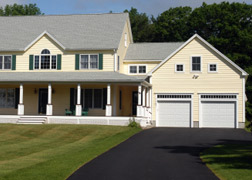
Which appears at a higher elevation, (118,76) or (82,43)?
(82,43)

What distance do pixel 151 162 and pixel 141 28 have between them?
149 ft

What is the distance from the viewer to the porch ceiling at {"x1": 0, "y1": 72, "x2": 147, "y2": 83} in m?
27.3

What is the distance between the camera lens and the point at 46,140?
70.1 feet

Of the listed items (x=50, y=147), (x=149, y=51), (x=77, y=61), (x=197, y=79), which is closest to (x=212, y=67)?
(x=197, y=79)

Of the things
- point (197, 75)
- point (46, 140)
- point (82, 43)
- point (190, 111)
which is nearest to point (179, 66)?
point (197, 75)

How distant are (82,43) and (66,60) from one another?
6.12 feet

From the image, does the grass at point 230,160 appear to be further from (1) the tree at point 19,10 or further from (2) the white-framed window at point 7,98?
(1) the tree at point 19,10

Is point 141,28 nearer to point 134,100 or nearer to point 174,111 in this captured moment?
point 134,100

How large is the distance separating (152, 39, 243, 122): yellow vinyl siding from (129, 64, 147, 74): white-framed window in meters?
3.54

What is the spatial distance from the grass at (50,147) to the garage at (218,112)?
645 cm

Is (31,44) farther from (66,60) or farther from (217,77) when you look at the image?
(217,77)

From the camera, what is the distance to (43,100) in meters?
31.4

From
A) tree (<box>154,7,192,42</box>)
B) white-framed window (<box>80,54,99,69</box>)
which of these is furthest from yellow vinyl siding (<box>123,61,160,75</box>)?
tree (<box>154,7,192,42</box>)

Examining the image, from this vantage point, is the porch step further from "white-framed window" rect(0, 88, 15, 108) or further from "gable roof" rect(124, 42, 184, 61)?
"gable roof" rect(124, 42, 184, 61)
